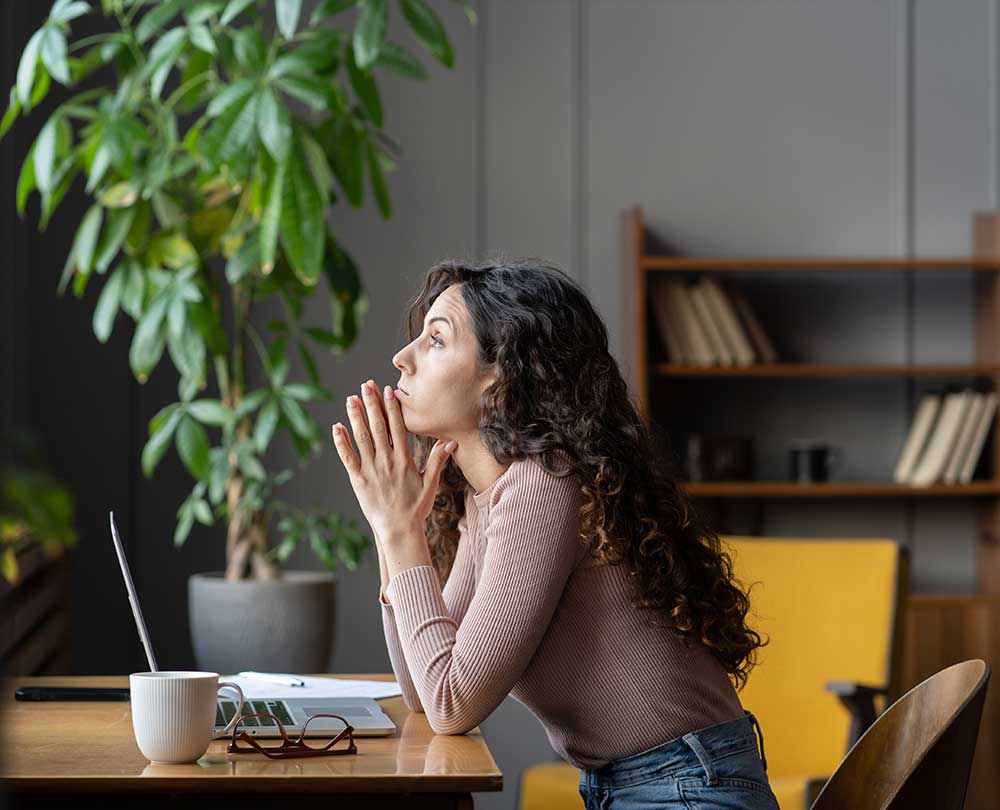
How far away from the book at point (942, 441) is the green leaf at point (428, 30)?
5.92 feet

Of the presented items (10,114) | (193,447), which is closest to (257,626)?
(193,447)

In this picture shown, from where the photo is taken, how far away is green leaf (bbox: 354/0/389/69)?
2.56m

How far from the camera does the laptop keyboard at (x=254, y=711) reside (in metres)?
1.31

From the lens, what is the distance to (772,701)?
248 centimetres

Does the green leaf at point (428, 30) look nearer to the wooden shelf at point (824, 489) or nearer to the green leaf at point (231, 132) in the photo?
the green leaf at point (231, 132)

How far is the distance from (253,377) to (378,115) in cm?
112

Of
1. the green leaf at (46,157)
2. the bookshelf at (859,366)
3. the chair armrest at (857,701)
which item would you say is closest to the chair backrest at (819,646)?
the chair armrest at (857,701)

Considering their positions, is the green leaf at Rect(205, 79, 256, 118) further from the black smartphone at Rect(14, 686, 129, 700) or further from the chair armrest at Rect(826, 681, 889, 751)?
the chair armrest at Rect(826, 681, 889, 751)

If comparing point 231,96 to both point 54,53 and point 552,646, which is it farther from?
point 552,646

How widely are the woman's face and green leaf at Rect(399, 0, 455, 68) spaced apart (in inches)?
55.1

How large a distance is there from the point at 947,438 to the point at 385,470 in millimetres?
2570

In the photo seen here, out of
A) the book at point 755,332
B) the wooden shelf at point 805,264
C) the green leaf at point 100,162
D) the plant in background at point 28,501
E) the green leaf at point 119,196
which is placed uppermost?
the green leaf at point 100,162

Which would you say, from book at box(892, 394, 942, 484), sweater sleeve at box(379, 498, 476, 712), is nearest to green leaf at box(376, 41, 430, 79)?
sweater sleeve at box(379, 498, 476, 712)

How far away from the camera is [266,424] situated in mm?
2770
